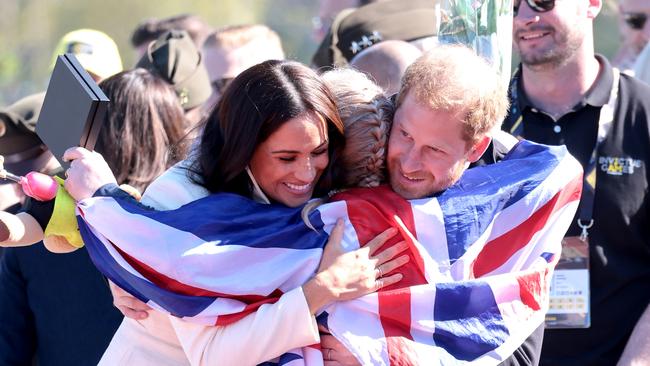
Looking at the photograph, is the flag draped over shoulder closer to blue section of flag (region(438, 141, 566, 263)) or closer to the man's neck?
blue section of flag (region(438, 141, 566, 263))

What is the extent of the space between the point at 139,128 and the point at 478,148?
1.34 meters

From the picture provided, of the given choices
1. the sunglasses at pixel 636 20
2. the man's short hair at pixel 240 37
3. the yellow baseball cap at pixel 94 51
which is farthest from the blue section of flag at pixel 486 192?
the sunglasses at pixel 636 20

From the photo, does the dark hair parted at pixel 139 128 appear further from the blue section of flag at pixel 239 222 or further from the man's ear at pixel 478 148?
the man's ear at pixel 478 148

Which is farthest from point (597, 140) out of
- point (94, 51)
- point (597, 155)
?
point (94, 51)

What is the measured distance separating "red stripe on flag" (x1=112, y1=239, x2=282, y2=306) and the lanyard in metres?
1.57

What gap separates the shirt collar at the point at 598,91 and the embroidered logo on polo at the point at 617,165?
0.22 m

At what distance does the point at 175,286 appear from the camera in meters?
2.86

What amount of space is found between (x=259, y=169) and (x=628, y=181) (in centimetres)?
165

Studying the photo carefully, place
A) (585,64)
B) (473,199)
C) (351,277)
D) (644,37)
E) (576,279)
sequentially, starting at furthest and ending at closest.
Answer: (644,37), (585,64), (576,279), (473,199), (351,277)

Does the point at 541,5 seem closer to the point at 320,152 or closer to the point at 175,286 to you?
the point at 320,152

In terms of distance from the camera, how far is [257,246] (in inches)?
114

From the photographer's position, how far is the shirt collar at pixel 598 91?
4.23m

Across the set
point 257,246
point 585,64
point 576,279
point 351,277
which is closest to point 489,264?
point 351,277

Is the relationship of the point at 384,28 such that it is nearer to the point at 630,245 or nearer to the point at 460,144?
the point at 630,245
